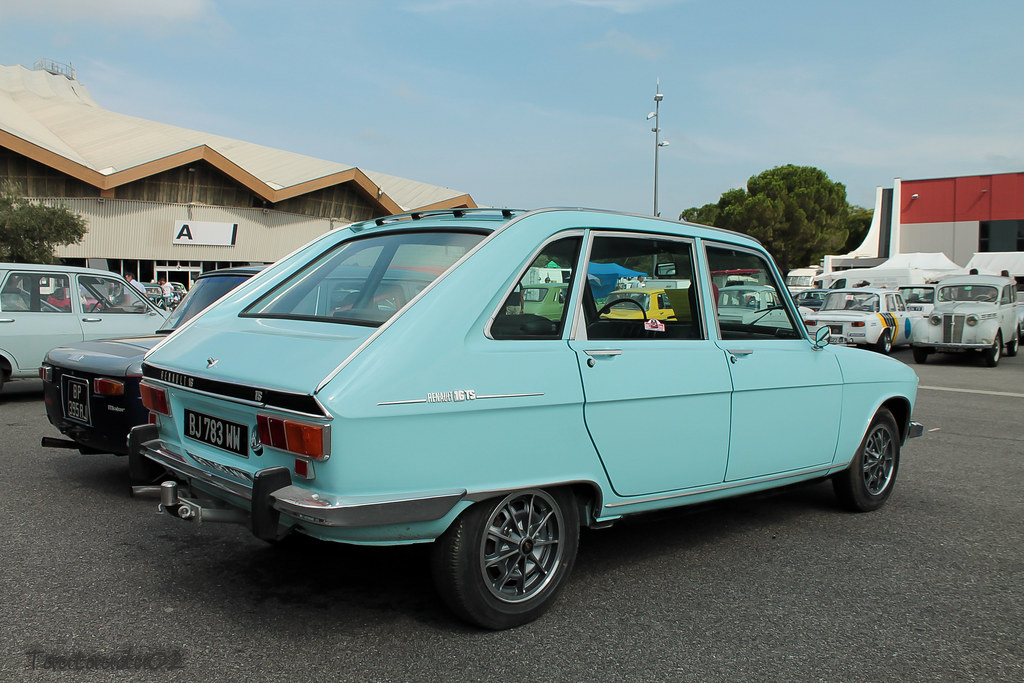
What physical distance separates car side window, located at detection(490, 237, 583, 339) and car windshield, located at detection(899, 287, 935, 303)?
21504mm

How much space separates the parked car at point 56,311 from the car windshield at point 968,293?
1648 cm

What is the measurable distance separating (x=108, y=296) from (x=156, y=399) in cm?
690

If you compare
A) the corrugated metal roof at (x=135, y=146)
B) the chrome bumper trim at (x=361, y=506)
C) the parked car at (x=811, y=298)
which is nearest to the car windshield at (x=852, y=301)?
the parked car at (x=811, y=298)

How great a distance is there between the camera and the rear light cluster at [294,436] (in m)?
2.80

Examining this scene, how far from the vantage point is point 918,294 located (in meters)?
22.8

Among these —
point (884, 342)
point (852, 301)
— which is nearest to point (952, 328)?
point (884, 342)

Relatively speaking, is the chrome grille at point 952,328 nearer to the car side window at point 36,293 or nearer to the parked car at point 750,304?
the parked car at point 750,304

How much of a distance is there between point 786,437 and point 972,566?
1.15m

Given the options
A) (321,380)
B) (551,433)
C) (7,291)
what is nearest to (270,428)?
(321,380)

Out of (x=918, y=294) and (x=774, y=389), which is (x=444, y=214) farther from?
(x=918, y=294)

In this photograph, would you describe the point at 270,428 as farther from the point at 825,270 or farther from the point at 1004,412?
the point at 825,270

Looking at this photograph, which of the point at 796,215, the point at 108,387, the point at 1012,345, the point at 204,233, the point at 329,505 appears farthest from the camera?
the point at 796,215

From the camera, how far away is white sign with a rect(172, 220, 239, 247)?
48.6 metres

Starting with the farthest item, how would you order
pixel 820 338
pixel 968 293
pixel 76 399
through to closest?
pixel 968 293 → pixel 76 399 → pixel 820 338
